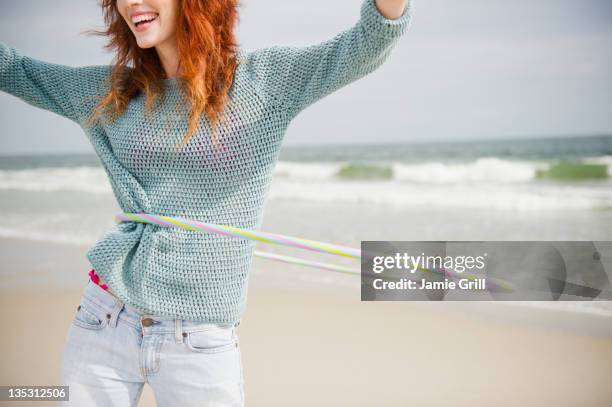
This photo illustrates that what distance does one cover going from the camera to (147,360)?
1500mm

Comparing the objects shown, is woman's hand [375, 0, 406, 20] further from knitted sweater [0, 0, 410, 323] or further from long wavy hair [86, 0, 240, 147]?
long wavy hair [86, 0, 240, 147]

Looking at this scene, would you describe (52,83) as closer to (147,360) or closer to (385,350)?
(147,360)

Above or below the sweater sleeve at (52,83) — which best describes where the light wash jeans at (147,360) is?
below

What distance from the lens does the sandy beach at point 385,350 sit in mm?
3312

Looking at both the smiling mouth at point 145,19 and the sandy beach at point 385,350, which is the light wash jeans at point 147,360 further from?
the sandy beach at point 385,350

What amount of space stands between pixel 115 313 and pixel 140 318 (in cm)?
7

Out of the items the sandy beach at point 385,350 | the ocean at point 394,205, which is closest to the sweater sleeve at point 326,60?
the sandy beach at point 385,350

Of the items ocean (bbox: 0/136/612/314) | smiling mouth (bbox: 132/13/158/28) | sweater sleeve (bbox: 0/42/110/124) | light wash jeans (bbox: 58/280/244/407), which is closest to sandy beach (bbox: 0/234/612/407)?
ocean (bbox: 0/136/612/314)

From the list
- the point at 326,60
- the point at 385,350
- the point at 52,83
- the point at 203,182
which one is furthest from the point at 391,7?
the point at 385,350

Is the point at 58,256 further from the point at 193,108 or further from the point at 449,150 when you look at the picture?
the point at 449,150

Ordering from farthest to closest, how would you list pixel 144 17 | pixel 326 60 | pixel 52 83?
pixel 52 83
pixel 144 17
pixel 326 60

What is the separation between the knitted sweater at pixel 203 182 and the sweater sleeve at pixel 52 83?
21 cm

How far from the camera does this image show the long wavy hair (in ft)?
5.01

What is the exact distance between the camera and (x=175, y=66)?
5.41 feet
